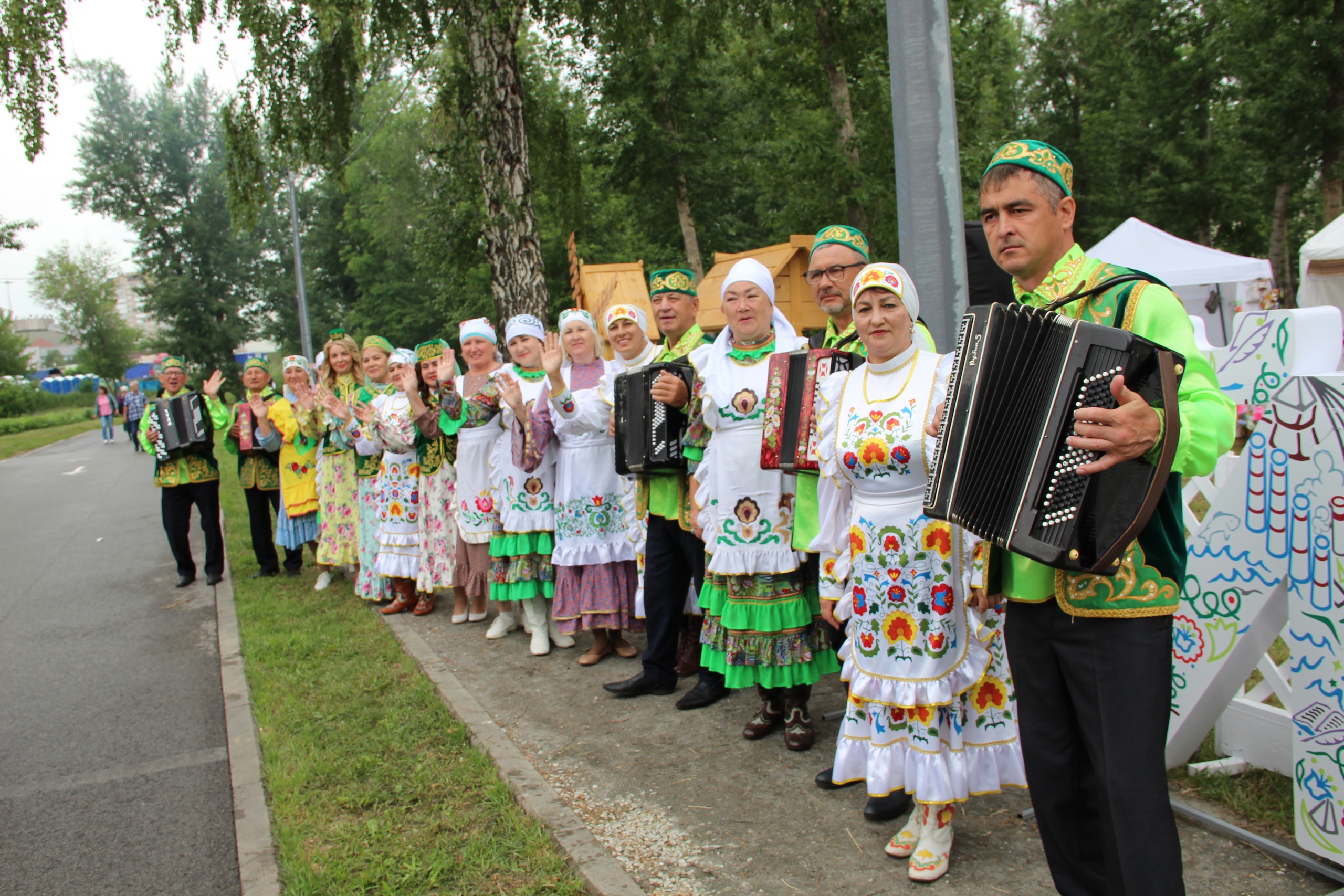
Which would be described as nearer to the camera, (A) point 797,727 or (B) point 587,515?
(A) point 797,727

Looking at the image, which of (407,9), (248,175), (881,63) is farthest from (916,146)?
(881,63)

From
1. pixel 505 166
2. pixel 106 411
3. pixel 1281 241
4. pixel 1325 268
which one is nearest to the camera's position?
pixel 505 166

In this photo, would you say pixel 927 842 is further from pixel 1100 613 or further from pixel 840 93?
pixel 840 93

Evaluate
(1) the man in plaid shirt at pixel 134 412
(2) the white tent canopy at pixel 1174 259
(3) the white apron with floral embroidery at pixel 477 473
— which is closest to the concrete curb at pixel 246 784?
(3) the white apron with floral embroidery at pixel 477 473

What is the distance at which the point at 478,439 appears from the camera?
22.8 feet

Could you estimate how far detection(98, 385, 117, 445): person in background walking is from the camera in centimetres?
3262

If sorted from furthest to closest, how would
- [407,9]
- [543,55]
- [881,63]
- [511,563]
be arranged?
1. [543,55]
2. [881,63]
3. [407,9]
4. [511,563]

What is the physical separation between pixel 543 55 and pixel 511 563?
19785 millimetres

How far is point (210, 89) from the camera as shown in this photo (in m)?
40.7

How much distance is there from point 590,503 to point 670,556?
3.40 feet

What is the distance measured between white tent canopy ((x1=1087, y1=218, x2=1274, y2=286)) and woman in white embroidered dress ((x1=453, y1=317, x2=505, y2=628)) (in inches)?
396

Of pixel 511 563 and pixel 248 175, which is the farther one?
pixel 248 175

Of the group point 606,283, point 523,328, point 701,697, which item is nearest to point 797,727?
point 701,697

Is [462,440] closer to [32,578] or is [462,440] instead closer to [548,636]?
[548,636]
